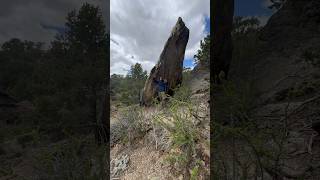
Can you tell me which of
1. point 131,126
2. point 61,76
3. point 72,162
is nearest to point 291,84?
point 131,126

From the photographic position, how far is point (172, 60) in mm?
3412

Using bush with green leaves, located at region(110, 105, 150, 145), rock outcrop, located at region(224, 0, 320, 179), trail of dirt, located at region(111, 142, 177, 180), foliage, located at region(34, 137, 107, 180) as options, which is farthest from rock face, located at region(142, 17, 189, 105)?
foliage, located at region(34, 137, 107, 180)

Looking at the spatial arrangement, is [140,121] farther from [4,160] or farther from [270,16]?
[270,16]

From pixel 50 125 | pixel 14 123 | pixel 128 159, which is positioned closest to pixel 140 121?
pixel 128 159

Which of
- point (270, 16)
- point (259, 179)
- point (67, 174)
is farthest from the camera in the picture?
point (270, 16)

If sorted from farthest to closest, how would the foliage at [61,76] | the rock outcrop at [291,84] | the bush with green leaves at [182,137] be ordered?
1. the foliage at [61,76]
2. the bush with green leaves at [182,137]
3. the rock outcrop at [291,84]

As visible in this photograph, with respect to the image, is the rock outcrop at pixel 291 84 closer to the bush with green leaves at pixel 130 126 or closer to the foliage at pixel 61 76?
the bush with green leaves at pixel 130 126

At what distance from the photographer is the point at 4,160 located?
7.66ft

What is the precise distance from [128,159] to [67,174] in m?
0.71

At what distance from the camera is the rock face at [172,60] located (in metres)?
3.39

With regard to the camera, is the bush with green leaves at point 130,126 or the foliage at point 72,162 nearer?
the foliage at point 72,162

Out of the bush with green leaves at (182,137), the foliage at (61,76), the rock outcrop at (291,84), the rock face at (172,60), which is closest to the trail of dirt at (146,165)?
the bush with green leaves at (182,137)

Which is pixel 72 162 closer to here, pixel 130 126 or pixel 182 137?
pixel 182 137

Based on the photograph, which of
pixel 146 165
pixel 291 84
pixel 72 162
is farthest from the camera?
pixel 146 165
